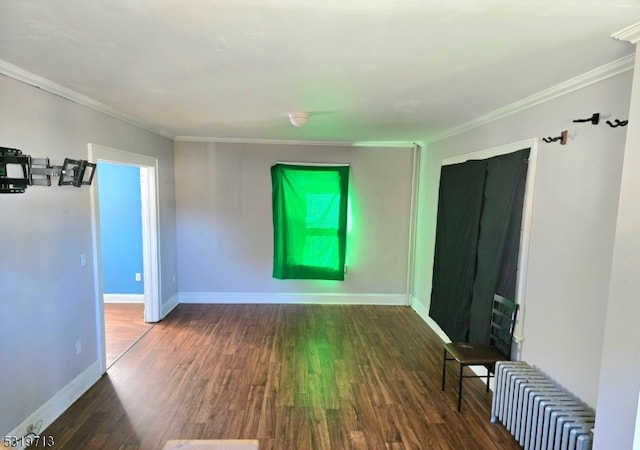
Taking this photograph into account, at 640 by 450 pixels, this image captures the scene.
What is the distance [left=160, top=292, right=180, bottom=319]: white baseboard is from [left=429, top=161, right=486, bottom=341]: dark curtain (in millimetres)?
3336

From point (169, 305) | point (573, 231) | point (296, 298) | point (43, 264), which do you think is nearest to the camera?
point (573, 231)

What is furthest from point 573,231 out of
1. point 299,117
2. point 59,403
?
point 59,403

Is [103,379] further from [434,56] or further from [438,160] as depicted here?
[438,160]

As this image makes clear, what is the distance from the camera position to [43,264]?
229 centimetres

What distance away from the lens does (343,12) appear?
1.29 metres

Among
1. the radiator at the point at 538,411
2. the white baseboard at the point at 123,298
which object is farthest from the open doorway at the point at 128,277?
the radiator at the point at 538,411

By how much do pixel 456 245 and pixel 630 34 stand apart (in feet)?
7.60

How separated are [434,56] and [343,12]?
631 millimetres

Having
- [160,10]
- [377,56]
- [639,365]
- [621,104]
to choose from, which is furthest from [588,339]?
[160,10]

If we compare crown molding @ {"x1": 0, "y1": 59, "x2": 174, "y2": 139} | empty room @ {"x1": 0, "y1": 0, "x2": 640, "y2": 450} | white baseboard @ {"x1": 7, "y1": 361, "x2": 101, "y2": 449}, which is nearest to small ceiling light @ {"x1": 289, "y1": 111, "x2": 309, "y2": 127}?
empty room @ {"x1": 0, "y1": 0, "x2": 640, "y2": 450}

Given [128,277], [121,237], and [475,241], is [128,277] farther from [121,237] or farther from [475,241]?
[475,241]

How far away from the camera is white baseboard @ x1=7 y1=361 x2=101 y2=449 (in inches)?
85.6

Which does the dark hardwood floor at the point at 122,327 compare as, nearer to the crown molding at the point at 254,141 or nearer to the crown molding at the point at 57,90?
the crown molding at the point at 57,90

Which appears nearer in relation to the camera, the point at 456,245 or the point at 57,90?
the point at 57,90
